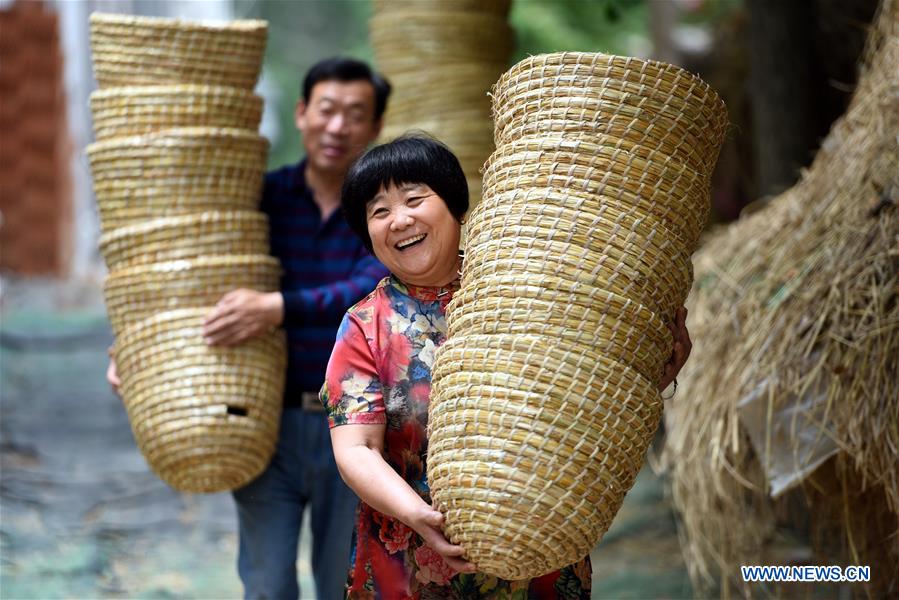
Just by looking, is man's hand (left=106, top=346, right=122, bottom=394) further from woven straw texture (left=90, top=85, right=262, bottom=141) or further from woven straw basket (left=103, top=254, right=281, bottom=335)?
woven straw texture (left=90, top=85, right=262, bottom=141)

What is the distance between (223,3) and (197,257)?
11.0 metres

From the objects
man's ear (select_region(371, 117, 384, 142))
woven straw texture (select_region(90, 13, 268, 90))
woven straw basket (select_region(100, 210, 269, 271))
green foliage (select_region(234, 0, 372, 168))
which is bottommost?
green foliage (select_region(234, 0, 372, 168))

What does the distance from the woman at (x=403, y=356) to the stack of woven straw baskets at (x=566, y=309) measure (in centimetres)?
12

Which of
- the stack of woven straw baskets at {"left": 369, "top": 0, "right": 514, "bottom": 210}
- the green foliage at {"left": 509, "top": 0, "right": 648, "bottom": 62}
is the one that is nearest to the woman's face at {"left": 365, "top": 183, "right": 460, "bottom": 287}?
the stack of woven straw baskets at {"left": 369, "top": 0, "right": 514, "bottom": 210}

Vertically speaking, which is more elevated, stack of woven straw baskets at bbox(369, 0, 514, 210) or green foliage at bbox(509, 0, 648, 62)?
stack of woven straw baskets at bbox(369, 0, 514, 210)

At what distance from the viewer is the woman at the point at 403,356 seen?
208 centimetres

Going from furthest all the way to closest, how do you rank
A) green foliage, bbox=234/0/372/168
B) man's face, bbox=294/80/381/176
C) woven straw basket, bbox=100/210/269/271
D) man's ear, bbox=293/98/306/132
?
green foliage, bbox=234/0/372/168 → man's ear, bbox=293/98/306/132 → man's face, bbox=294/80/381/176 → woven straw basket, bbox=100/210/269/271

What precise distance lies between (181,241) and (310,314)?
0.38 m

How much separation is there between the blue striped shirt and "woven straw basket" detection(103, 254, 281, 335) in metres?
0.16

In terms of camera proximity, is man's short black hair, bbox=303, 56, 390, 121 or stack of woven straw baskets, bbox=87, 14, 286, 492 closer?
stack of woven straw baskets, bbox=87, 14, 286, 492

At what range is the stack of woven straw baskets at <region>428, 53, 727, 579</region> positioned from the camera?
184 centimetres

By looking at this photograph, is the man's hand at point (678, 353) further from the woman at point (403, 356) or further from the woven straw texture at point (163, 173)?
the woven straw texture at point (163, 173)

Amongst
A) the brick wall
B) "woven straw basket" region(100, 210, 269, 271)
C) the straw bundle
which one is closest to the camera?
"woven straw basket" region(100, 210, 269, 271)

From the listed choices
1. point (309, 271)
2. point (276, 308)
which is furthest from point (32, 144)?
point (276, 308)
